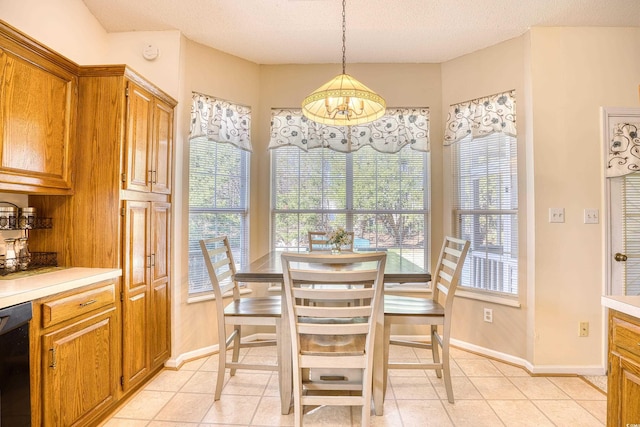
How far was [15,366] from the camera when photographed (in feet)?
4.64

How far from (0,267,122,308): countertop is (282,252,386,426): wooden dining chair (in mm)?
1069

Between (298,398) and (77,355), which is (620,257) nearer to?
(298,398)

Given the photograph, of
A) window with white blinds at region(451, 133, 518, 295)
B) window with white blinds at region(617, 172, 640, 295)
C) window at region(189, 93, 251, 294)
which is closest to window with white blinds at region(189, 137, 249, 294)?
window at region(189, 93, 251, 294)

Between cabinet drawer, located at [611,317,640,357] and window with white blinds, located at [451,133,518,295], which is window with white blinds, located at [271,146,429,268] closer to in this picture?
window with white blinds, located at [451,133,518,295]

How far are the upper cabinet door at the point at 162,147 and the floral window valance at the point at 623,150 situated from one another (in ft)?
11.2

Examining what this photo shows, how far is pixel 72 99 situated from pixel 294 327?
1.87m

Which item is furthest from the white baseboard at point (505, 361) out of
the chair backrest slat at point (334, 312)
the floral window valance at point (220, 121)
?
the floral window valance at point (220, 121)

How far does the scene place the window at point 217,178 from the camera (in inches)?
117

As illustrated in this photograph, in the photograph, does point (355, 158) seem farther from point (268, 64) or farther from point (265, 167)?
point (268, 64)

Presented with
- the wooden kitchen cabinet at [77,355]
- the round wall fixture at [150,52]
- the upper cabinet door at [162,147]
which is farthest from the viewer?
the round wall fixture at [150,52]

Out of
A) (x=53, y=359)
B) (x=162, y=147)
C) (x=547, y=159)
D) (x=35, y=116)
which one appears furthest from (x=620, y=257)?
(x=35, y=116)

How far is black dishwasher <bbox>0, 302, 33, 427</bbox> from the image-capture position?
1.36 meters

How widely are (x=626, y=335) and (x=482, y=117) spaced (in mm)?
2240

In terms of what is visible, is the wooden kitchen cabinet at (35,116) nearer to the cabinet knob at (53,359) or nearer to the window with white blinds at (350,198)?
the cabinet knob at (53,359)
